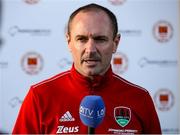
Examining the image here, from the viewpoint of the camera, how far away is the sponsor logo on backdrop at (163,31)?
2.50 m

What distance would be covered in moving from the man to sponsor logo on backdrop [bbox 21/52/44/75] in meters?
1.11

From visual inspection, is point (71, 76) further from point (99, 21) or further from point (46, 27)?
point (46, 27)

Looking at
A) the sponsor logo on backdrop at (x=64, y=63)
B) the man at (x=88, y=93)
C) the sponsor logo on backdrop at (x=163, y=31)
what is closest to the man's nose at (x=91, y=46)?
the man at (x=88, y=93)

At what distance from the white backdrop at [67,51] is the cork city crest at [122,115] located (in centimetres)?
117

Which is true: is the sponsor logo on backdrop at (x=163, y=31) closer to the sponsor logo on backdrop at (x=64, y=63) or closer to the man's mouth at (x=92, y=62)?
the sponsor logo on backdrop at (x=64, y=63)

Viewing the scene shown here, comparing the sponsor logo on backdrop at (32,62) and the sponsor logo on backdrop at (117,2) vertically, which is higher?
the sponsor logo on backdrop at (117,2)

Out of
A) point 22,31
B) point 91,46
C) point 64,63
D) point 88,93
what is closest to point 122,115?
point 88,93

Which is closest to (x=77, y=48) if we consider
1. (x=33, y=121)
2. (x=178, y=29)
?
(x=33, y=121)

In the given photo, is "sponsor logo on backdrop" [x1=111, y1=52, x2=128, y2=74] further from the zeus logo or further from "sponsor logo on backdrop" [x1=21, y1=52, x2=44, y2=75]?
the zeus logo

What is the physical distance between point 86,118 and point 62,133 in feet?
0.94

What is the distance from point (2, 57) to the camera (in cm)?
239

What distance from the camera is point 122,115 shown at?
126cm

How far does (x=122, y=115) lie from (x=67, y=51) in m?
1.22

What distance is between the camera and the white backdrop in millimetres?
2406
